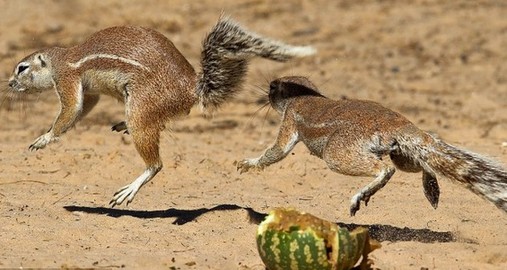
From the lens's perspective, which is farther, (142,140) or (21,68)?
(21,68)

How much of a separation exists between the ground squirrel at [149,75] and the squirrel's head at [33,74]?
0.59ft

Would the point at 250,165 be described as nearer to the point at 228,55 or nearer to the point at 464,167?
the point at 228,55

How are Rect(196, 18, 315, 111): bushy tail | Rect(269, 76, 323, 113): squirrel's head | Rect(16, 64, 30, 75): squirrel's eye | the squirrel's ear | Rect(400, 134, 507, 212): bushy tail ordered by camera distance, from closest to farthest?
Rect(400, 134, 507, 212): bushy tail
Rect(196, 18, 315, 111): bushy tail
Rect(269, 76, 323, 113): squirrel's head
the squirrel's ear
Rect(16, 64, 30, 75): squirrel's eye

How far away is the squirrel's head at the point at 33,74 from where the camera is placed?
27.9ft

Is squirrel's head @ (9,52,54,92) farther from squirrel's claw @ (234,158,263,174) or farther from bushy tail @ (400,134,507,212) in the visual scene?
bushy tail @ (400,134,507,212)

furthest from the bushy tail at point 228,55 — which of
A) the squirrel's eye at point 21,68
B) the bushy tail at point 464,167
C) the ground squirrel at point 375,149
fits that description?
the squirrel's eye at point 21,68

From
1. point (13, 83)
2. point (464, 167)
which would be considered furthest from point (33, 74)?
point (464, 167)

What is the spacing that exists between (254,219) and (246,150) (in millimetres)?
2909

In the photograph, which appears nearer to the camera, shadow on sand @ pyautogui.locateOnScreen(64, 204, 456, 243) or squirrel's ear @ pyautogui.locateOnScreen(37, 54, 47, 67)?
shadow on sand @ pyautogui.locateOnScreen(64, 204, 456, 243)

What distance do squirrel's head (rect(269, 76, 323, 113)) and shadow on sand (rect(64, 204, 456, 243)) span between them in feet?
3.00

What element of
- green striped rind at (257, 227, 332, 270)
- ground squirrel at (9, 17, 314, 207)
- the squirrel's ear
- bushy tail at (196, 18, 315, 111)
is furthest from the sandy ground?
the squirrel's ear

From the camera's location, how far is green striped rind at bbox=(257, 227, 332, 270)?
5727mm

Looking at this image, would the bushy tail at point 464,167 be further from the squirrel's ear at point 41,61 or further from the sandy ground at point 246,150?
the squirrel's ear at point 41,61

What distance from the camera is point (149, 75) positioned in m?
7.98
